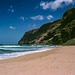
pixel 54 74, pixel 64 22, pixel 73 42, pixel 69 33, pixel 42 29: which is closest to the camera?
pixel 54 74

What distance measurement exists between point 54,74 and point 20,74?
1.55 metres

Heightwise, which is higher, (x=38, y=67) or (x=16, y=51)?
(x=16, y=51)

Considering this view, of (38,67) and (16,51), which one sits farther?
(16,51)

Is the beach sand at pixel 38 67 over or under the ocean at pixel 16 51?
under

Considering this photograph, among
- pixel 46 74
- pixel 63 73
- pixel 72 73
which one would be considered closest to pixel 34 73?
pixel 46 74

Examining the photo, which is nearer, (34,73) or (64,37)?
(34,73)

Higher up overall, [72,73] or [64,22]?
[64,22]

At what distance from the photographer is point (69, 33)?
271 feet

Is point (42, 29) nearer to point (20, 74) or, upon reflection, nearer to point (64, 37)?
point (64, 37)

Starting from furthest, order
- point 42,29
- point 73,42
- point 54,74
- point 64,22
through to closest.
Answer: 1. point 42,29
2. point 64,22
3. point 73,42
4. point 54,74

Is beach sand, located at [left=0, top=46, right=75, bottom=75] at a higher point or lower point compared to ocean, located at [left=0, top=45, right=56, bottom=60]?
lower

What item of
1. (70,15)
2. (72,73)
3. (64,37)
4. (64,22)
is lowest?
(72,73)

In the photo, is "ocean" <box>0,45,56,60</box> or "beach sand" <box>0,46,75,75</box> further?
"ocean" <box>0,45,56,60</box>

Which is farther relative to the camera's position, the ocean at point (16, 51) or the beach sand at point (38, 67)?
the ocean at point (16, 51)
